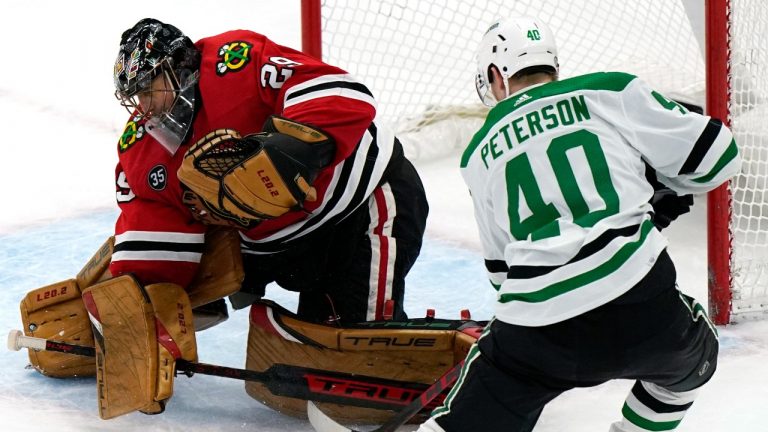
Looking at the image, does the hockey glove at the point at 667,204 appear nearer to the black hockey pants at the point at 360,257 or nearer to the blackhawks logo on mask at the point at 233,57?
the black hockey pants at the point at 360,257

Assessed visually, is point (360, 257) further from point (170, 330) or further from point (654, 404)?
point (654, 404)

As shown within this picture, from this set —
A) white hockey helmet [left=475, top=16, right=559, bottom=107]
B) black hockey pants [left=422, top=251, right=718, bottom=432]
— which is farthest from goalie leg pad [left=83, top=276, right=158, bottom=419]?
white hockey helmet [left=475, top=16, right=559, bottom=107]

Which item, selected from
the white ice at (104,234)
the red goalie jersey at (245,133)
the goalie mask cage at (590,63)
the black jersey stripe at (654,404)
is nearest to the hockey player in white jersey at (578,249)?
the black jersey stripe at (654,404)

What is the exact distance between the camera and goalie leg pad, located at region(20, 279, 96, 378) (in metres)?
2.85

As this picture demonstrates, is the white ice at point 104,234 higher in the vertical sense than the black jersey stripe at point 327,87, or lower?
lower

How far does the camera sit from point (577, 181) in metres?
1.92

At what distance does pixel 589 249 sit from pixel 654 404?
0.44 meters

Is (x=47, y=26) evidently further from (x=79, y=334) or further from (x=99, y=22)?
(x=79, y=334)

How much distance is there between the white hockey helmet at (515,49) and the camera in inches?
82.0

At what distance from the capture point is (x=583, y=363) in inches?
75.6

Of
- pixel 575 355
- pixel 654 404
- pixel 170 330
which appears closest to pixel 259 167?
pixel 170 330

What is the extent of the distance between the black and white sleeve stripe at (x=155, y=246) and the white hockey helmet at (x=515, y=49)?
825 mm

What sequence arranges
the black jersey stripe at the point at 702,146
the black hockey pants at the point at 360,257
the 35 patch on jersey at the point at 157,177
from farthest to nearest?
1. the black hockey pants at the point at 360,257
2. the 35 patch on jersey at the point at 157,177
3. the black jersey stripe at the point at 702,146

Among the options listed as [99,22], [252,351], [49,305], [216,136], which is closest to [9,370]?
[49,305]
